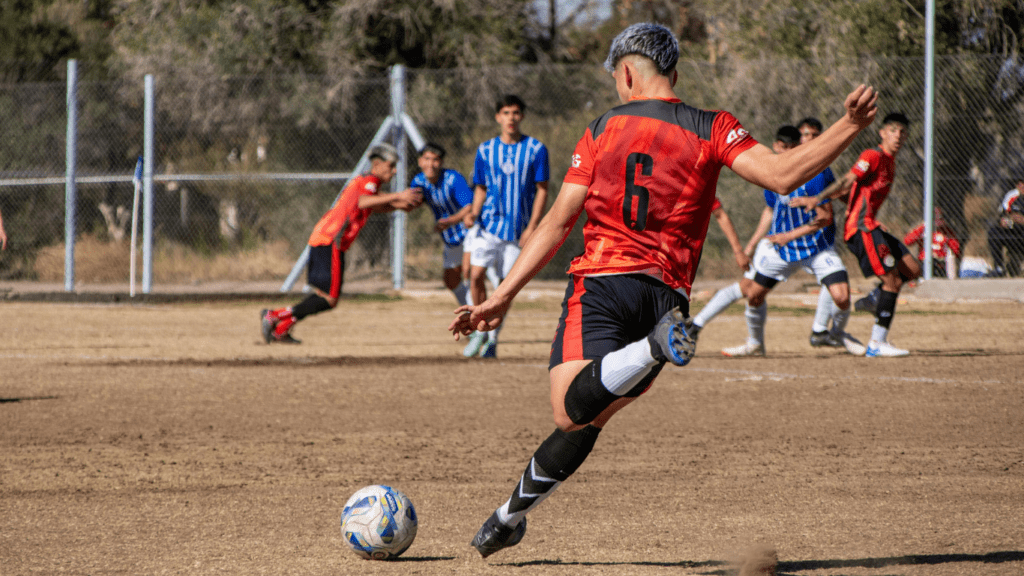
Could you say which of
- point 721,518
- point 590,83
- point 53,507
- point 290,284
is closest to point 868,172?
point 721,518

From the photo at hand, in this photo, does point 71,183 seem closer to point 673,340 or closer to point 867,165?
point 867,165

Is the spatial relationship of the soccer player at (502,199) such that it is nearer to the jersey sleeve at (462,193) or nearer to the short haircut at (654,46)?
the jersey sleeve at (462,193)

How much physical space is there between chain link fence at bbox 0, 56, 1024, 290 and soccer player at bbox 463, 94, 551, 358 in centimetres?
747

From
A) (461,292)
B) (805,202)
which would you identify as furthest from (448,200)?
(805,202)

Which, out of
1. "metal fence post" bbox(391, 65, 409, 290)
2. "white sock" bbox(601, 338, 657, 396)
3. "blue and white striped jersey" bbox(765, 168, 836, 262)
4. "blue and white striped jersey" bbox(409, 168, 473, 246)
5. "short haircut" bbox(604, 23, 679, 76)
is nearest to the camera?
"white sock" bbox(601, 338, 657, 396)

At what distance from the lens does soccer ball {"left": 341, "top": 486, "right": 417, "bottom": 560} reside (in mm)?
3859

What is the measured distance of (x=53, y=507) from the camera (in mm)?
4645

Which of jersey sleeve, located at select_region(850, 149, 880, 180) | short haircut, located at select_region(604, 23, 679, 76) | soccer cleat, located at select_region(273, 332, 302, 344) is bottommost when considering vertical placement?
soccer cleat, located at select_region(273, 332, 302, 344)

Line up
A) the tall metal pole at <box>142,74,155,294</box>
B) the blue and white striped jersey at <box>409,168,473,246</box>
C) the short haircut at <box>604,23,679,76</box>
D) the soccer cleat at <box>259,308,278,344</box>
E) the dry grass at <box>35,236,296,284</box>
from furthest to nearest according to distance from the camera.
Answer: the dry grass at <box>35,236,296,284</box>
the tall metal pole at <box>142,74,155,294</box>
the blue and white striped jersey at <box>409,168,473,246</box>
the soccer cleat at <box>259,308,278,344</box>
the short haircut at <box>604,23,679,76</box>

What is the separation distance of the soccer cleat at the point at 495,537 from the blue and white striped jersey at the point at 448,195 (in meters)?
7.41

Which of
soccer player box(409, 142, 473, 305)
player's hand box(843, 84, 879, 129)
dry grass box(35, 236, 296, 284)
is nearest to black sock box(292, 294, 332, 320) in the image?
soccer player box(409, 142, 473, 305)

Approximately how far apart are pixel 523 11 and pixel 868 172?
1415cm

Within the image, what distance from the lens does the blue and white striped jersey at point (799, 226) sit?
30.7 feet

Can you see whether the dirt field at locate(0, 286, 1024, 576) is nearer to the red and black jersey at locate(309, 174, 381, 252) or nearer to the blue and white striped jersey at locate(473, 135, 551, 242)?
the red and black jersey at locate(309, 174, 381, 252)
